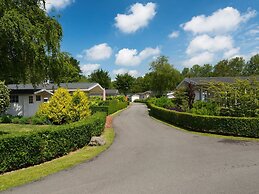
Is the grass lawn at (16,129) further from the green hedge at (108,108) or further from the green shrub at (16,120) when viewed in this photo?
the green hedge at (108,108)

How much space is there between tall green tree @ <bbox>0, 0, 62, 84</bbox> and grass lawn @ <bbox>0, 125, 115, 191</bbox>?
22.2 feet

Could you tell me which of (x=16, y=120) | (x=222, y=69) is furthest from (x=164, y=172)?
(x=222, y=69)

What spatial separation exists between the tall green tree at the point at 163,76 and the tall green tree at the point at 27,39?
54736 mm

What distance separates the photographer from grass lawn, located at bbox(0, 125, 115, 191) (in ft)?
25.6

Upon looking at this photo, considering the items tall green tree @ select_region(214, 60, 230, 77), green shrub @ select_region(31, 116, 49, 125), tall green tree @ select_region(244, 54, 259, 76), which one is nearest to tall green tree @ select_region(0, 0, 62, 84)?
green shrub @ select_region(31, 116, 49, 125)

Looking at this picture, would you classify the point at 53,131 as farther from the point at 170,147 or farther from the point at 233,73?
the point at 233,73

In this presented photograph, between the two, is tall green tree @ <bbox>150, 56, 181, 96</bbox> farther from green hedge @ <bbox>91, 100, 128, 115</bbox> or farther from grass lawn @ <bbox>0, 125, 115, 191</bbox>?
grass lawn @ <bbox>0, 125, 115, 191</bbox>

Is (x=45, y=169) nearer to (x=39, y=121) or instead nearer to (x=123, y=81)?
(x=39, y=121)

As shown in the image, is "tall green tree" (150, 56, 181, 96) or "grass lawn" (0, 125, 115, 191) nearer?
"grass lawn" (0, 125, 115, 191)

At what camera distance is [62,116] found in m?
22.2

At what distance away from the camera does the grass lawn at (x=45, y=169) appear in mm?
7809

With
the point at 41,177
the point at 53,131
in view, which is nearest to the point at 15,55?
the point at 53,131

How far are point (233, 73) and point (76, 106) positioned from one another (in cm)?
7973

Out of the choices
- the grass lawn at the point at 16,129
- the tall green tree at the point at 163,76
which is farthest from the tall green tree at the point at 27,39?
the tall green tree at the point at 163,76
